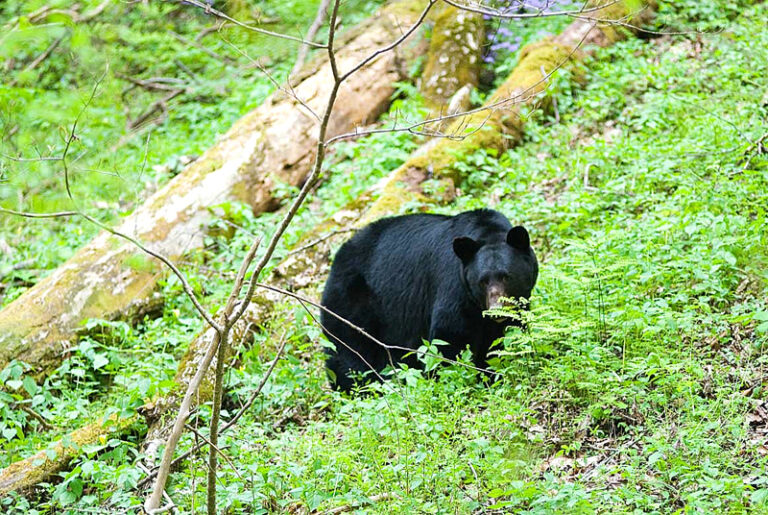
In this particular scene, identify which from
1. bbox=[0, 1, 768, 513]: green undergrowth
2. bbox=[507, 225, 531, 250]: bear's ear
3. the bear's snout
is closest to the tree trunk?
bbox=[0, 1, 768, 513]: green undergrowth

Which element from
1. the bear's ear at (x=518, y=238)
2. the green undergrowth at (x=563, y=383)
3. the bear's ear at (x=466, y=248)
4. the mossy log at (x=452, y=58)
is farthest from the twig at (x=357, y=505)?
the mossy log at (x=452, y=58)

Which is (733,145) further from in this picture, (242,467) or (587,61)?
(242,467)

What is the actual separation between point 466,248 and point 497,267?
0.34 m

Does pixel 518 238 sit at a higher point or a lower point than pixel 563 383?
higher

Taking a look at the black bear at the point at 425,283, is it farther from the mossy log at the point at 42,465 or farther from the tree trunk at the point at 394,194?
the mossy log at the point at 42,465

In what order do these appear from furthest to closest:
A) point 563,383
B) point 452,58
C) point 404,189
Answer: point 452,58 → point 404,189 → point 563,383

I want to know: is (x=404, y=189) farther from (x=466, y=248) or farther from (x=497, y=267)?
(x=497, y=267)

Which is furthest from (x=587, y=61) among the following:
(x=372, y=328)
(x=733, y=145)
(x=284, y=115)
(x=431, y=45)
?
(x=372, y=328)

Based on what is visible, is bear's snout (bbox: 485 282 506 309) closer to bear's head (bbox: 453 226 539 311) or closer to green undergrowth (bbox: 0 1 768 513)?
bear's head (bbox: 453 226 539 311)

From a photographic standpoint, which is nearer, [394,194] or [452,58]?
[394,194]

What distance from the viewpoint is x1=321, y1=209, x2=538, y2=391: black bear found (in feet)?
20.1

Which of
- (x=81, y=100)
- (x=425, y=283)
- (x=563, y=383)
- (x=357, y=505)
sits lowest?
(x=357, y=505)

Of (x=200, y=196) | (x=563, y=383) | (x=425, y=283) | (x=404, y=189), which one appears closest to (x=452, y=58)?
(x=404, y=189)

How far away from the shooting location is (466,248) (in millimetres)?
6227
